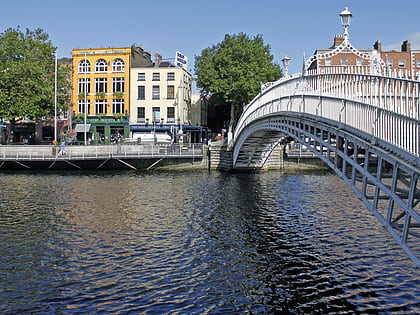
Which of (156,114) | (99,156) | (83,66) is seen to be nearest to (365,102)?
(99,156)

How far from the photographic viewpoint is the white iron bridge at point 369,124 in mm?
11445

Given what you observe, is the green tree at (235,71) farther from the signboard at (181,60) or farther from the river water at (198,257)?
the river water at (198,257)

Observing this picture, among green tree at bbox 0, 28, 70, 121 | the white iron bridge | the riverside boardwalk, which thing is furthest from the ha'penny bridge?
green tree at bbox 0, 28, 70, 121

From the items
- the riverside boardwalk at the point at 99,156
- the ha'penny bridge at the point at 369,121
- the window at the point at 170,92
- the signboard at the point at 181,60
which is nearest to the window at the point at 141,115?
the window at the point at 170,92

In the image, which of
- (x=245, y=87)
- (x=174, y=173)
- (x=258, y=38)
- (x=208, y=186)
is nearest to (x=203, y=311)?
(x=208, y=186)

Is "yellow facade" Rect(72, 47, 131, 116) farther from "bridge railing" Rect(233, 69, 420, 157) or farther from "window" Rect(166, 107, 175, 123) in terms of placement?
"bridge railing" Rect(233, 69, 420, 157)

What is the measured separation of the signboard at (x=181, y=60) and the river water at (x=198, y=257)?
42.5 meters

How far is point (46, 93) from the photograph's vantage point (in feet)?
207

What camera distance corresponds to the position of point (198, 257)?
17.2 meters

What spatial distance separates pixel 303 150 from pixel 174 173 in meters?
14.9

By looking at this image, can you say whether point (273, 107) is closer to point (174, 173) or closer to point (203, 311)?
point (203, 311)

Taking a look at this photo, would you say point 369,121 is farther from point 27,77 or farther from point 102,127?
point 102,127

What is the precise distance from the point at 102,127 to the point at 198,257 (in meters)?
55.6

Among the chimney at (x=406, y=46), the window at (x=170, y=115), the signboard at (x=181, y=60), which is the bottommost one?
the window at (x=170, y=115)
